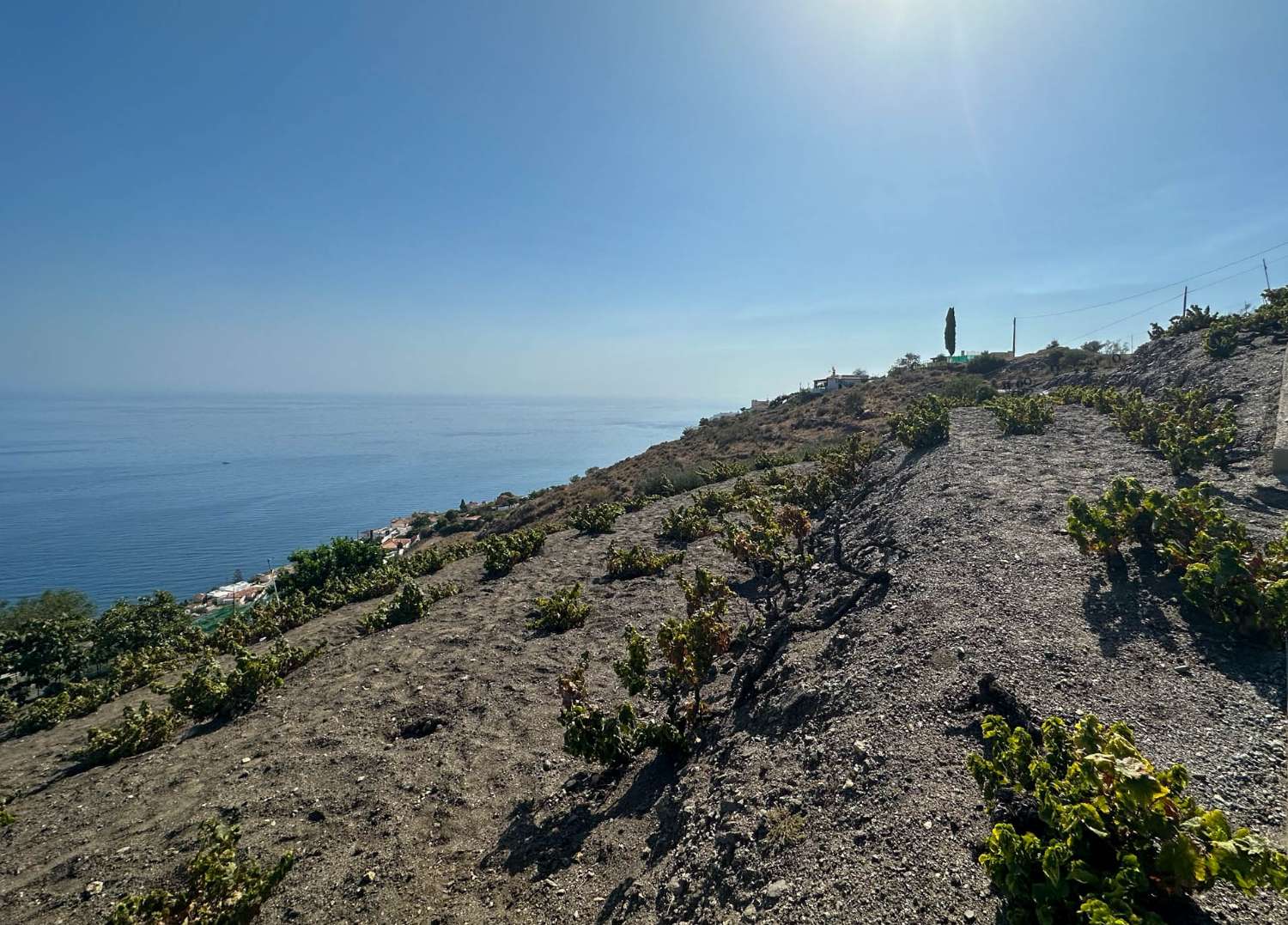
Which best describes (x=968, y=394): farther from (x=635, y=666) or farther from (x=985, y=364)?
(x=635, y=666)

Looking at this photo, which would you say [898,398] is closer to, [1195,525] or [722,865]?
[1195,525]

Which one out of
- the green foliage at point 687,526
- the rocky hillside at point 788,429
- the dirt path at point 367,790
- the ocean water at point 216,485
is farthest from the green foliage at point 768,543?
the ocean water at point 216,485

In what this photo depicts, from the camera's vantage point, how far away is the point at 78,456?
387ft

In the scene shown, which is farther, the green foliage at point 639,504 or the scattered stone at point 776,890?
the green foliage at point 639,504

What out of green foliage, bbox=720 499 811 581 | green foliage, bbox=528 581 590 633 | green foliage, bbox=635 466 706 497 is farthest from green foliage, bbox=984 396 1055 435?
green foliage, bbox=528 581 590 633

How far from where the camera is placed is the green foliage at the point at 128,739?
22.0ft

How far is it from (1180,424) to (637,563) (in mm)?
9538

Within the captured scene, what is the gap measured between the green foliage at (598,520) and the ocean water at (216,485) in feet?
141

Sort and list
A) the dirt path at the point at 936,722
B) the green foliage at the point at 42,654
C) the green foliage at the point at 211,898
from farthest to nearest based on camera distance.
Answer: the green foliage at the point at 42,654 < the green foliage at the point at 211,898 < the dirt path at the point at 936,722

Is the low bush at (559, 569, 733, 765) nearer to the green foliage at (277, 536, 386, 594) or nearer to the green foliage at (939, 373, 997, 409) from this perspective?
the green foliage at (277, 536, 386, 594)

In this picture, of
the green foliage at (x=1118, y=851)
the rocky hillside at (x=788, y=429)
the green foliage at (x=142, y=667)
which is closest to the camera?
the green foliage at (x=1118, y=851)

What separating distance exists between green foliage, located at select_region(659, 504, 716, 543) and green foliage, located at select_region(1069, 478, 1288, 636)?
7.23m

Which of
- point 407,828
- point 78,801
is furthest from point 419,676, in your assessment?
point 78,801

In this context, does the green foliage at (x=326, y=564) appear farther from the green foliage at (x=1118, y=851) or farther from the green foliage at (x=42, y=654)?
the green foliage at (x=1118, y=851)
